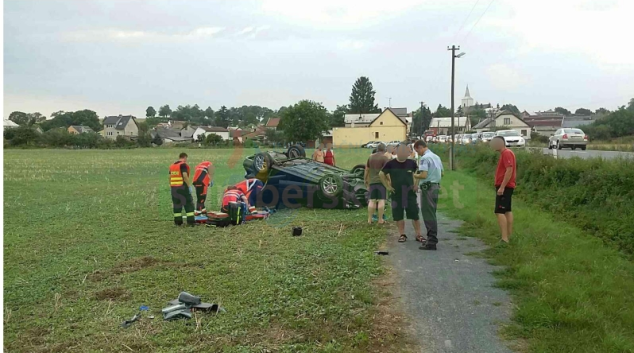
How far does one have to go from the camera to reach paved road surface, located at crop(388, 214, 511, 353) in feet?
14.1

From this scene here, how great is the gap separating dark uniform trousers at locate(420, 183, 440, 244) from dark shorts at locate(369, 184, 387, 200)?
1884mm

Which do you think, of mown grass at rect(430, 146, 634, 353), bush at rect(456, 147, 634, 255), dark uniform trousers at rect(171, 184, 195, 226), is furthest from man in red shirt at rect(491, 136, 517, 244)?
dark uniform trousers at rect(171, 184, 195, 226)

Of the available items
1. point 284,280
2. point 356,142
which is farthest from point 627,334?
point 356,142

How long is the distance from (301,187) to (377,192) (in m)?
2.62

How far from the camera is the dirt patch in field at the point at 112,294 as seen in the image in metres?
5.54

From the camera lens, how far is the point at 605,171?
10.7 metres

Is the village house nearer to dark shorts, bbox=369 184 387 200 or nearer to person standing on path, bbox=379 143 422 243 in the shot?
dark shorts, bbox=369 184 387 200

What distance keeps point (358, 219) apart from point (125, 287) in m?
5.78

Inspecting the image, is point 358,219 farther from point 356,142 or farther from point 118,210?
point 356,142

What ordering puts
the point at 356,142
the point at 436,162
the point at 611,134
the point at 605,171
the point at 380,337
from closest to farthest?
the point at 380,337
the point at 436,162
the point at 605,171
the point at 611,134
the point at 356,142

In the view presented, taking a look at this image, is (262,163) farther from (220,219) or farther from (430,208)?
(430,208)

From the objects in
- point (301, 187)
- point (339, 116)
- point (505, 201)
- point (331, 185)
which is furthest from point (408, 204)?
point (339, 116)

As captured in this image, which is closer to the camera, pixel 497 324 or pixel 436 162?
pixel 497 324

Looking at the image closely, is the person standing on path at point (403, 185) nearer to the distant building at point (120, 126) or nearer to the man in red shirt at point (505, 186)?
the man in red shirt at point (505, 186)
